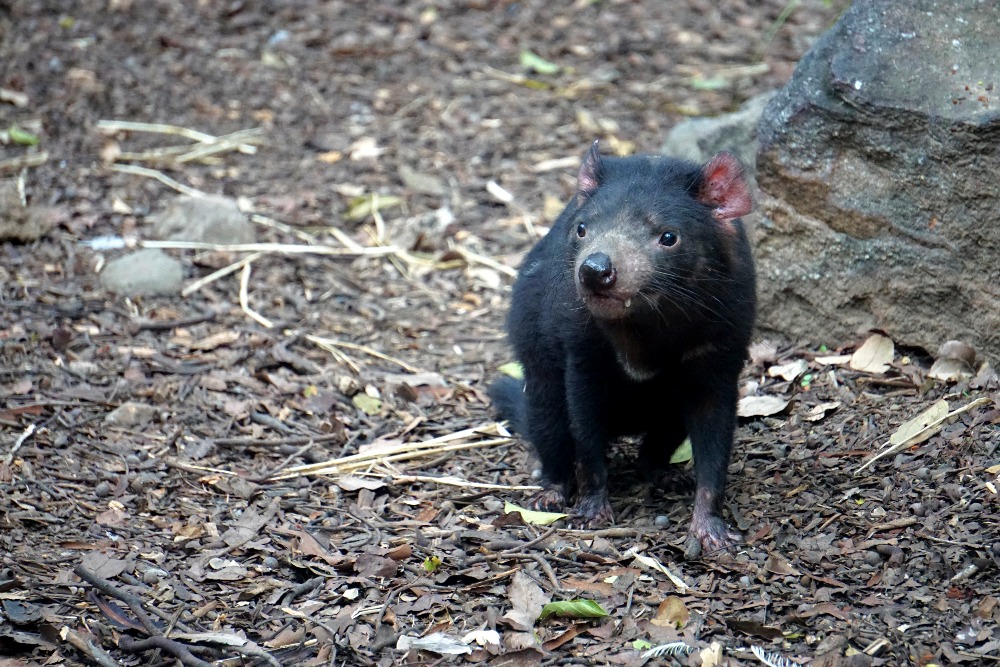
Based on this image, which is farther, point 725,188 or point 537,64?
point 537,64

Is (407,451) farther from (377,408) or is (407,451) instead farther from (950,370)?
(950,370)

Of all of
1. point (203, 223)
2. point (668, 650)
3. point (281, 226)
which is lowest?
point (281, 226)

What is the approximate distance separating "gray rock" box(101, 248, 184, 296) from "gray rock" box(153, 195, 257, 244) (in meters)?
0.43

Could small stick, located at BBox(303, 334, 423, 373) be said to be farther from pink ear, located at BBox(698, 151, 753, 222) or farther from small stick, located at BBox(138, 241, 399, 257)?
pink ear, located at BBox(698, 151, 753, 222)

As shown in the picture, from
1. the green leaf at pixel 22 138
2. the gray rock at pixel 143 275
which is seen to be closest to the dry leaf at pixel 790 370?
the gray rock at pixel 143 275

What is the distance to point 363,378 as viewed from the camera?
5500mm

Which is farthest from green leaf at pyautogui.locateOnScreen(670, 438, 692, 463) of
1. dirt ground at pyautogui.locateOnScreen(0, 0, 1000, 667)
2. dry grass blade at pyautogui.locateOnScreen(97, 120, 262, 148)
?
dry grass blade at pyautogui.locateOnScreen(97, 120, 262, 148)

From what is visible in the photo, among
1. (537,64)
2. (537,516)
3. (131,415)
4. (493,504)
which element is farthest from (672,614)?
(537,64)

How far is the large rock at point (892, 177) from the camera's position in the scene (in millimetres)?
4453

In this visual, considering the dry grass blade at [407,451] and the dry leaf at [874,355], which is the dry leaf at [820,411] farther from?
the dry grass blade at [407,451]

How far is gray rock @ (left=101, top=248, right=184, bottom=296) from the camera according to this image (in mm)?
5980

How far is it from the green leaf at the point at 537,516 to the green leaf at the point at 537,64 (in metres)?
5.16

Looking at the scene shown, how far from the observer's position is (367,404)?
529 centimetres

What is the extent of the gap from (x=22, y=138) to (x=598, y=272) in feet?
17.9
